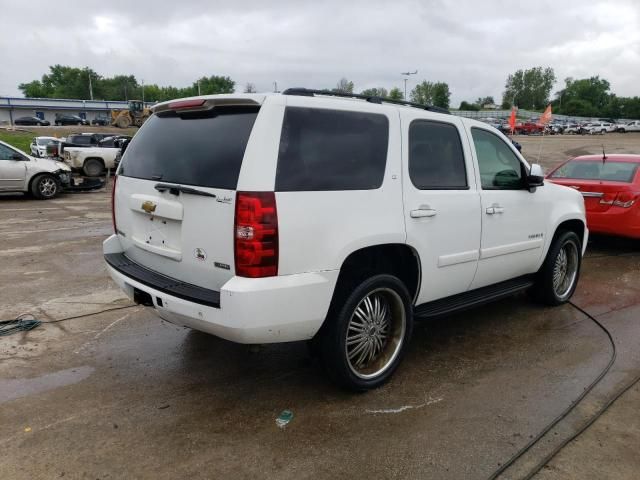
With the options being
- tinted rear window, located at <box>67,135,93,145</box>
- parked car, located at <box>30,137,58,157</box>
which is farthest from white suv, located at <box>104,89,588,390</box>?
parked car, located at <box>30,137,58,157</box>

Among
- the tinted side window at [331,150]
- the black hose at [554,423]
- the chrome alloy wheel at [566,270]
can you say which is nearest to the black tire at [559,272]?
the chrome alloy wheel at [566,270]

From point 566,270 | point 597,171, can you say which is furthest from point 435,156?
point 597,171

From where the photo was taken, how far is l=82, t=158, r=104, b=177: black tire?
60.7 feet

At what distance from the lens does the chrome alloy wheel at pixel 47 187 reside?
1402cm

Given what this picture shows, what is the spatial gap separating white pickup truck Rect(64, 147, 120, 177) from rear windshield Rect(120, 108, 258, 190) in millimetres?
15634

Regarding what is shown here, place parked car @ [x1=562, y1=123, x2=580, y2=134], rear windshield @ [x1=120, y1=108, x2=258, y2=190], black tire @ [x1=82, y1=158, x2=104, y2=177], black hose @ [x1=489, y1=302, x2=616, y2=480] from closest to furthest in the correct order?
black hose @ [x1=489, y1=302, x2=616, y2=480], rear windshield @ [x1=120, y1=108, x2=258, y2=190], black tire @ [x1=82, y1=158, x2=104, y2=177], parked car @ [x1=562, y1=123, x2=580, y2=134]

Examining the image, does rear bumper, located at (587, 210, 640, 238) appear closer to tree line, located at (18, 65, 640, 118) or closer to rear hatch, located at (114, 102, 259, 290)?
rear hatch, located at (114, 102, 259, 290)

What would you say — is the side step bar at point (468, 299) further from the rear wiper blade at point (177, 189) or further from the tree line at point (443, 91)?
the tree line at point (443, 91)

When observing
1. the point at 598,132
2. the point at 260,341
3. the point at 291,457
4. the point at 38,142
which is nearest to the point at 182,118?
the point at 260,341

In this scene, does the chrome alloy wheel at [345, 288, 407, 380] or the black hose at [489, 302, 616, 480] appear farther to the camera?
the chrome alloy wheel at [345, 288, 407, 380]

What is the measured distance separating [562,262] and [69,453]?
4.90 meters

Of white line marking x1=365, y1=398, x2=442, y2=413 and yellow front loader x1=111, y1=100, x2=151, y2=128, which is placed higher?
yellow front loader x1=111, y1=100, x2=151, y2=128

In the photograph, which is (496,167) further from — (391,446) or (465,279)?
(391,446)

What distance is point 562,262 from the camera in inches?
219
